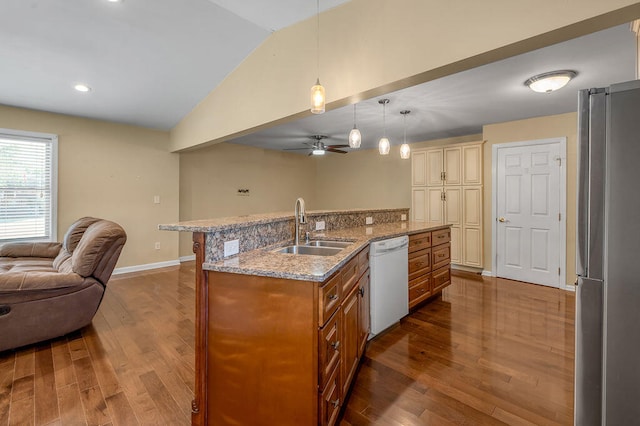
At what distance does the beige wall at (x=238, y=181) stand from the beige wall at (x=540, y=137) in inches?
171

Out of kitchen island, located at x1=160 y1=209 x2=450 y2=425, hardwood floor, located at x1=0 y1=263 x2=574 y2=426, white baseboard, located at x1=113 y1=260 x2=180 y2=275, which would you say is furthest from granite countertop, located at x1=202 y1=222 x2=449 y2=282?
white baseboard, located at x1=113 y1=260 x2=180 y2=275

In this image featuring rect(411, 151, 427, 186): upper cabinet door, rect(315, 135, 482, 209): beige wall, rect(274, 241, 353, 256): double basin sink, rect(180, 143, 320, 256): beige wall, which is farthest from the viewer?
rect(315, 135, 482, 209): beige wall

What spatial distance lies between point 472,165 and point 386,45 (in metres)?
3.33

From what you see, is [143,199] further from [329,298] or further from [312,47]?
[329,298]

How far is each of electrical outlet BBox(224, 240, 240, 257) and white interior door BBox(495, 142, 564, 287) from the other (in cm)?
432

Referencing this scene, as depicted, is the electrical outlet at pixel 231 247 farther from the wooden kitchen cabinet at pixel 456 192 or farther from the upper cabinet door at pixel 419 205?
the upper cabinet door at pixel 419 205

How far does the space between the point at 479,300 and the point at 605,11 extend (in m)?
3.00

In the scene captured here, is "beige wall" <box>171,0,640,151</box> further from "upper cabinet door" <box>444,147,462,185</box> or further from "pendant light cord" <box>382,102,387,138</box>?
"upper cabinet door" <box>444,147,462,185</box>

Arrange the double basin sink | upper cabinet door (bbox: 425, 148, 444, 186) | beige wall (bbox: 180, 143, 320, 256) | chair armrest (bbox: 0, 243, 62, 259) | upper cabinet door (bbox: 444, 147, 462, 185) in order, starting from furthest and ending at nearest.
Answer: beige wall (bbox: 180, 143, 320, 256), upper cabinet door (bbox: 425, 148, 444, 186), upper cabinet door (bbox: 444, 147, 462, 185), chair armrest (bbox: 0, 243, 62, 259), the double basin sink

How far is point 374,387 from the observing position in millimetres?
1927

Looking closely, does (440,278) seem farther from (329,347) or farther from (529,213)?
(329,347)

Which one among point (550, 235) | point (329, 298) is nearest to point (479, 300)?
point (550, 235)

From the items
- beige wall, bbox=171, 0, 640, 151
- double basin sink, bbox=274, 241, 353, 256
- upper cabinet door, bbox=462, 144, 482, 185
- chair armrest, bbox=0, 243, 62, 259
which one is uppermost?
beige wall, bbox=171, 0, 640, 151

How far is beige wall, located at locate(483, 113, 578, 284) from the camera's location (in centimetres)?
398
